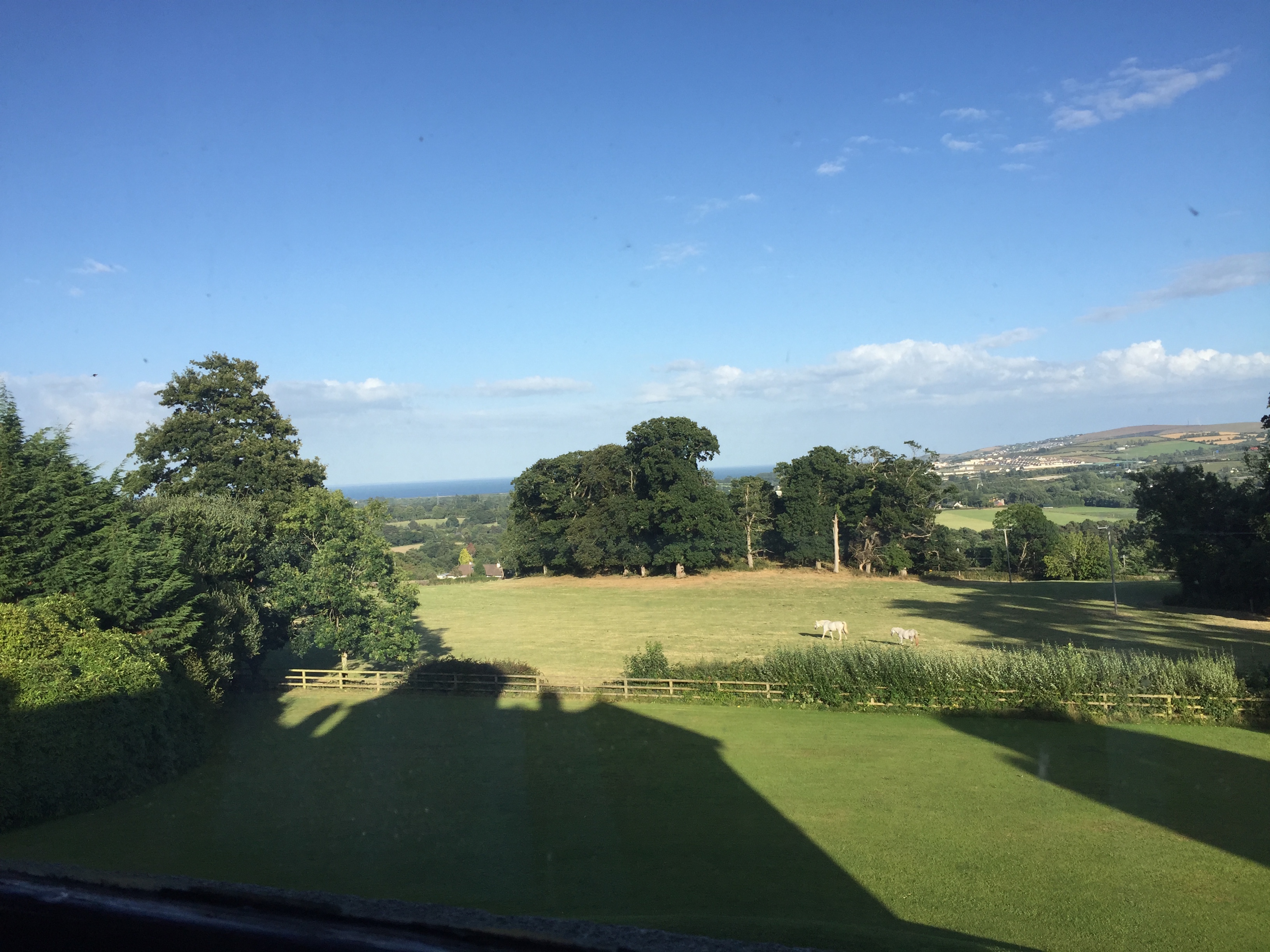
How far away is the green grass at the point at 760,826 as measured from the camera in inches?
340

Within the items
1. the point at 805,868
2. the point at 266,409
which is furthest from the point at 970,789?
the point at 266,409

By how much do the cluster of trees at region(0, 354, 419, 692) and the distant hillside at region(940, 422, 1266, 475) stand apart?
116 feet

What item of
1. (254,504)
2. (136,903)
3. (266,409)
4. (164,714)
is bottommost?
(164,714)

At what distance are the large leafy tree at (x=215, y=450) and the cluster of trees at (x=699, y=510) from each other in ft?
77.2

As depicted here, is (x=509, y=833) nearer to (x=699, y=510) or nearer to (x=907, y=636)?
(x=907, y=636)

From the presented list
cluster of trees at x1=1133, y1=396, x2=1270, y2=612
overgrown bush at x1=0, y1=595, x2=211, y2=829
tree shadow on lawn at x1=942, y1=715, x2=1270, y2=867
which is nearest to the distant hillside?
cluster of trees at x1=1133, y1=396, x2=1270, y2=612

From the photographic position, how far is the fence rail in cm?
1838

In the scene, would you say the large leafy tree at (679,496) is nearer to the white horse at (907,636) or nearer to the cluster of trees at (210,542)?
the white horse at (907,636)

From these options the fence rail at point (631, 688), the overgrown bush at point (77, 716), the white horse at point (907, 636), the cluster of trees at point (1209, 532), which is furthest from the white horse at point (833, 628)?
the overgrown bush at point (77, 716)

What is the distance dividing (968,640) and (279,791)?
25.5 metres

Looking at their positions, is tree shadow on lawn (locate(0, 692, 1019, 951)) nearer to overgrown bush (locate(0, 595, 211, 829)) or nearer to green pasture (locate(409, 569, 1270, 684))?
overgrown bush (locate(0, 595, 211, 829))

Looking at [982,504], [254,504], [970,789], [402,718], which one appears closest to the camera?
[970,789]

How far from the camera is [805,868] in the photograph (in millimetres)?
10133

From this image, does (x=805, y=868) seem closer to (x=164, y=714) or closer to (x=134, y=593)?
(x=164, y=714)
